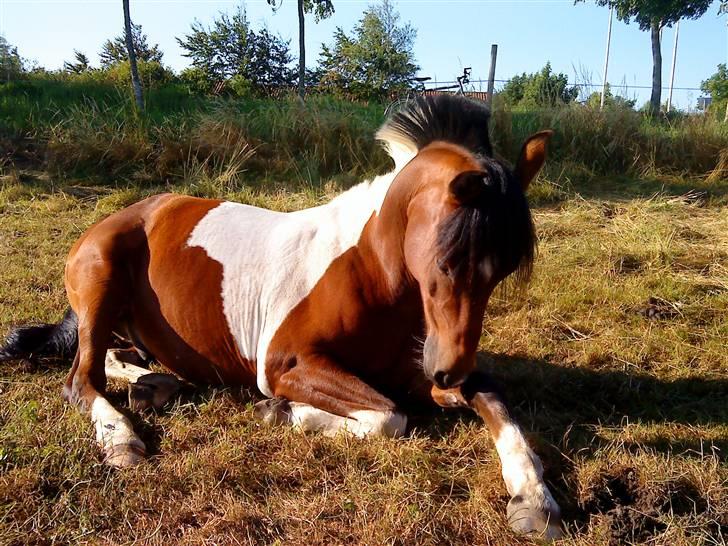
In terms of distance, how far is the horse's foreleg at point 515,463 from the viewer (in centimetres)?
201

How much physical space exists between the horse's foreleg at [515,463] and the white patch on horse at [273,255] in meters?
0.83

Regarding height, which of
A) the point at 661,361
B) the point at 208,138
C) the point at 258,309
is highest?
the point at 208,138

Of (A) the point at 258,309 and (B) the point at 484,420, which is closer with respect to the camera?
(B) the point at 484,420

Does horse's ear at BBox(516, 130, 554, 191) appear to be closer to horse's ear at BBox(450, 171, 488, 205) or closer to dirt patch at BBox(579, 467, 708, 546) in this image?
horse's ear at BBox(450, 171, 488, 205)

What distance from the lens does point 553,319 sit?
406cm

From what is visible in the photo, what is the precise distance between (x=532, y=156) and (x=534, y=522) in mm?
1431

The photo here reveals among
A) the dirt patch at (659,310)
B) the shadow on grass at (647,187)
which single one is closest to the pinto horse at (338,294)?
the dirt patch at (659,310)

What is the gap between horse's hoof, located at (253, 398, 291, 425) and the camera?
2.74m

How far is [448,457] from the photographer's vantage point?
8.14 feet

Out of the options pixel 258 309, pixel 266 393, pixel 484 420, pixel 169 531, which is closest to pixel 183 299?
pixel 258 309

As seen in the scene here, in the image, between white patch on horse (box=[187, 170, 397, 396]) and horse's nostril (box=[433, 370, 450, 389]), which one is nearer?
horse's nostril (box=[433, 370, 450, 389])

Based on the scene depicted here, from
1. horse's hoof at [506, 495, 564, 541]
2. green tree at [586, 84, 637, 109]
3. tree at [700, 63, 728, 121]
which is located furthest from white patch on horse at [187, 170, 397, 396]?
tree at [700, 63, 728, 121]

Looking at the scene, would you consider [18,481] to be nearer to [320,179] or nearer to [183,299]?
[183,299]

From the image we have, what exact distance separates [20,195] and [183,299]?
17.2 ft
